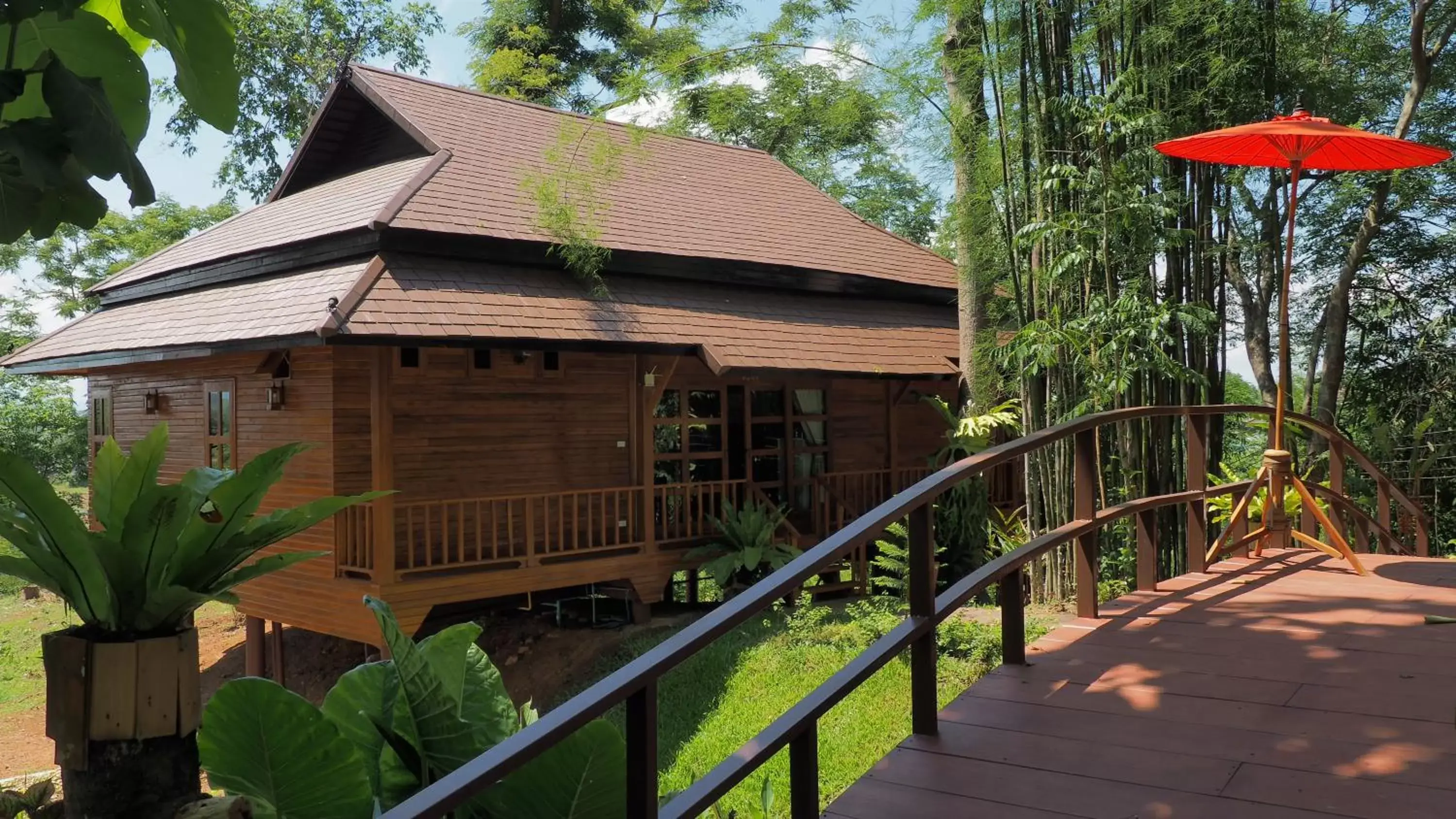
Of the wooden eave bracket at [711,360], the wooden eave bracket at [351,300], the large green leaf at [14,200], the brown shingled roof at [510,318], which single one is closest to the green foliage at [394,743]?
the large green leaf at [14,200]

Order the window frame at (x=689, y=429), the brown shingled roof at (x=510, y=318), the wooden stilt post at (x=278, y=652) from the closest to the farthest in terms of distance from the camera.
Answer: the brown shingled roof at (x=510, y=318) → the wooden stilt post at (x=278, y=652) → the window frame at (x=689, y=429)

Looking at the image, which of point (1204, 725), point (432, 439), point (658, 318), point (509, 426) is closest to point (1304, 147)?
point (1204, 725)

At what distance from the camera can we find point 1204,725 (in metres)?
2.97

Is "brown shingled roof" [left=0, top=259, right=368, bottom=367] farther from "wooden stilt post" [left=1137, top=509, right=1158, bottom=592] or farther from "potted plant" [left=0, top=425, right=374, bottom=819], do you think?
"potted plant" [left=0, top=425, right=374, bottom=819]

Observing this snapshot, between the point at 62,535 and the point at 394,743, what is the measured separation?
0.79m

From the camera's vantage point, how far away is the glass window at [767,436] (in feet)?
42.5

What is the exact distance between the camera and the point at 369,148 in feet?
43.4

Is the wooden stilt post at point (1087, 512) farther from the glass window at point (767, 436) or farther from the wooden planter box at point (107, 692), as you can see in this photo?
the glass window at point (767, 436)

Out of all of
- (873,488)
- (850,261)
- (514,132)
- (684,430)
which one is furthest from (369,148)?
(873,488)

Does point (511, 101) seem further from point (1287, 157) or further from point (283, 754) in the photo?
point (283, 754)

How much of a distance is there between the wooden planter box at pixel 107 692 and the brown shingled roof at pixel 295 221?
8702 millimetres

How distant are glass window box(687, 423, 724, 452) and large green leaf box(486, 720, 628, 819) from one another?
1022 cm

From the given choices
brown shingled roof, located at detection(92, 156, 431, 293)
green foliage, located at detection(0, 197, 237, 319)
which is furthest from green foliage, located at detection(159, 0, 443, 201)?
brown shingled roof, located at detection(92, 156, 431, 293)

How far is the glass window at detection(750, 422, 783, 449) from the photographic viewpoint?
12945 millimetres
